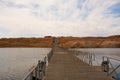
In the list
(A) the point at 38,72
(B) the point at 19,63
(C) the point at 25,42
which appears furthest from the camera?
(C) the point at 25,42

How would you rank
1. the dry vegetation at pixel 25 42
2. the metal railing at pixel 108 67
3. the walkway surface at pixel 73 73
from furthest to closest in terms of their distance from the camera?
the dry vegetation at pixel 25 42 < the metal railing at pixel 108 67 < the walkway surface at pixel 73 73

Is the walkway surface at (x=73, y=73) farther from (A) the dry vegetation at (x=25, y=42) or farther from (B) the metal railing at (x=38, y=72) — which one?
(A) the dry vegetation at (x=25, y=42)

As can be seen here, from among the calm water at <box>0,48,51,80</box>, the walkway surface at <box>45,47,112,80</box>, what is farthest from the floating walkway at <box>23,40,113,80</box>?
the calm water at <box>0,48,51,80</box>

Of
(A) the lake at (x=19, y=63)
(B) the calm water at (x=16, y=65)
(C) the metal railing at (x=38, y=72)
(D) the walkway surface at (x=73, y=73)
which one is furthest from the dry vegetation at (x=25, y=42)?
(C) the metal railing at (x=38, y=72)

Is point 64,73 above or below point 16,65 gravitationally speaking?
above

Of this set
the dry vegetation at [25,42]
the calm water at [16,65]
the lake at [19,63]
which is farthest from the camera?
the dry vegetation at [25,42]

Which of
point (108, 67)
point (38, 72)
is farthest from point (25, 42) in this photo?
point (38, 72)

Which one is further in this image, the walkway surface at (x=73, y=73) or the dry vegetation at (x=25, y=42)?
the dry vegetation at (x=25, y=42)

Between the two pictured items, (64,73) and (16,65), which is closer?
(64,73)

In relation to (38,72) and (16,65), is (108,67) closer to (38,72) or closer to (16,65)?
(38,72)

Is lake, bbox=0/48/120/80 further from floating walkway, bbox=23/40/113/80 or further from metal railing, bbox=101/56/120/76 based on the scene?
floating walkway, bbox=23/40/113/80

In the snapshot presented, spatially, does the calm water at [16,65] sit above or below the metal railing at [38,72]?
below

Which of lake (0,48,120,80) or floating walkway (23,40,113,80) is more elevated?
floating walkway (23,40,113,80)

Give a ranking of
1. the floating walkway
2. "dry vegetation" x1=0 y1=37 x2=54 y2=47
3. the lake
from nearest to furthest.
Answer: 1. the floating walkway
2. the lake
3. "dry vegetation" x1=0 y1=37 x2=54 y2=47
